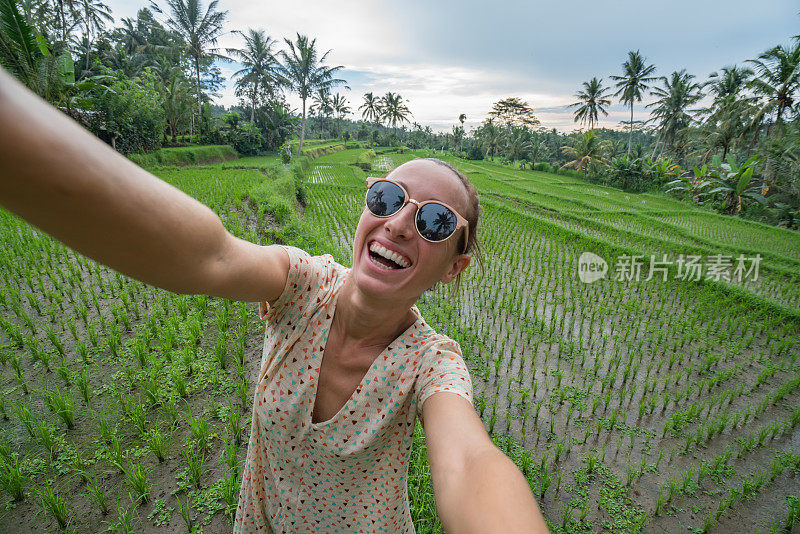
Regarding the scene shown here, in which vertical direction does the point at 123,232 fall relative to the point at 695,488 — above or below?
above

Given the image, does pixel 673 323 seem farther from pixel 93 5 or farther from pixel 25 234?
pixel 93 5

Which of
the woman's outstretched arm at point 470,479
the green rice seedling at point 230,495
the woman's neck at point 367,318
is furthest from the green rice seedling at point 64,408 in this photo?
the woman's outstretched arm at point 470,479

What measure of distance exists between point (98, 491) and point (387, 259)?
2110mm

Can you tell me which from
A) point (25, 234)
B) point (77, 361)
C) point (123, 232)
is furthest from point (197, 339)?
point (25, 234)

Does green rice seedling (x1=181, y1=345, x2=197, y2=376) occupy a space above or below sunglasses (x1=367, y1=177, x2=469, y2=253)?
below

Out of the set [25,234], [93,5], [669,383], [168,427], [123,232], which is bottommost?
[669,383]

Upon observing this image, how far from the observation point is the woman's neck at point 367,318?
101 centimetres

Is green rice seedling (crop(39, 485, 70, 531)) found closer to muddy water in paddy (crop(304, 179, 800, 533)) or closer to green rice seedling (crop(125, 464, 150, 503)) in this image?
green rice seedling (crop(125, 464, 150, 503))

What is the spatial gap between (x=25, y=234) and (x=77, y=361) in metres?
3.99

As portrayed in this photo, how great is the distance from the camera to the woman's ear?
1.18 metres

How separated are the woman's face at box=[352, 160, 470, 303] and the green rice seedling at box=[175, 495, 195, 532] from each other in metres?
1.78

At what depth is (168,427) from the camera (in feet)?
8.00

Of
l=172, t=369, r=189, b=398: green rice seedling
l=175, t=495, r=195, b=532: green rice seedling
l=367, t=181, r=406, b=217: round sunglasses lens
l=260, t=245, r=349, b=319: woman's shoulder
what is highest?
l=367, t=181, r=406, b=217: round sunglasses lens

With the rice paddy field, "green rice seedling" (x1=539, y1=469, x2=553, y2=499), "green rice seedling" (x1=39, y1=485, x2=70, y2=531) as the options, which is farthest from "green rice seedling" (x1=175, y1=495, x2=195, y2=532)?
"green rice seedling" (x1=539, y1=469, x2=553, y2=499)
